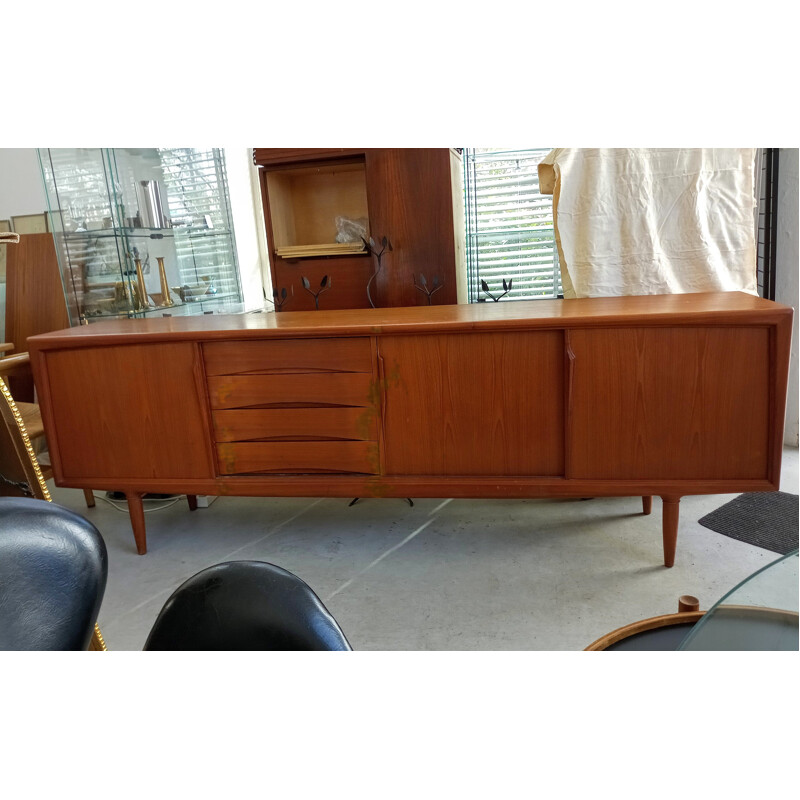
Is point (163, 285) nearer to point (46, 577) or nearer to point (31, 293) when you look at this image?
point (31, 293)

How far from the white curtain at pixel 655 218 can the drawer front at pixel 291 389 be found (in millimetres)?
1116

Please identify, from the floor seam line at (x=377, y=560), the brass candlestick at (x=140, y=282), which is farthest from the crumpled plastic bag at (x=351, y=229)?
the floor seam line at (x=377, y=560)

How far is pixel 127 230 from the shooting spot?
329 centimetres

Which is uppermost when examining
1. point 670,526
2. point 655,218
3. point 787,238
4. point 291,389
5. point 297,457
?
point 655,218

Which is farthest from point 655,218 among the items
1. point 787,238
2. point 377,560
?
point 377,560

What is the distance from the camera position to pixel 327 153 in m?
3.20

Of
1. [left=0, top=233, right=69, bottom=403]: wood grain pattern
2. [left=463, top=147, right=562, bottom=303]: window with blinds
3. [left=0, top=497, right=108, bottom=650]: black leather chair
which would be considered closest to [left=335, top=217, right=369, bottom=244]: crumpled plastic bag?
[left=463, top=147, right=562, bottom=303]: window with blinds

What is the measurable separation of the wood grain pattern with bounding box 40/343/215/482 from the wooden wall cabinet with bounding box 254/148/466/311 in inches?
46.7

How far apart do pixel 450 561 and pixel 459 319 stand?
2.88 feet

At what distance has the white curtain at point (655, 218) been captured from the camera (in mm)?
2609

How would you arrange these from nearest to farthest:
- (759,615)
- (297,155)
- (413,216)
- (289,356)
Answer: (759,615), (289,356), (413,216), (297,155)

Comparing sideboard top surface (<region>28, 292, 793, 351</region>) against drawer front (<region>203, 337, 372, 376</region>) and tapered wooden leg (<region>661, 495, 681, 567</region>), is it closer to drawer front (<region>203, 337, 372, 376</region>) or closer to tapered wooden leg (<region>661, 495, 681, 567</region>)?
drawer front (<region>203, 337, 372, 376</region>)

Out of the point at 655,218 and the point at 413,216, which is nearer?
the point at 655,218

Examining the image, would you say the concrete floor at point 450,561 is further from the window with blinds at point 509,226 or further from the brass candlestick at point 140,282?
the window with blinds at point 509,226
